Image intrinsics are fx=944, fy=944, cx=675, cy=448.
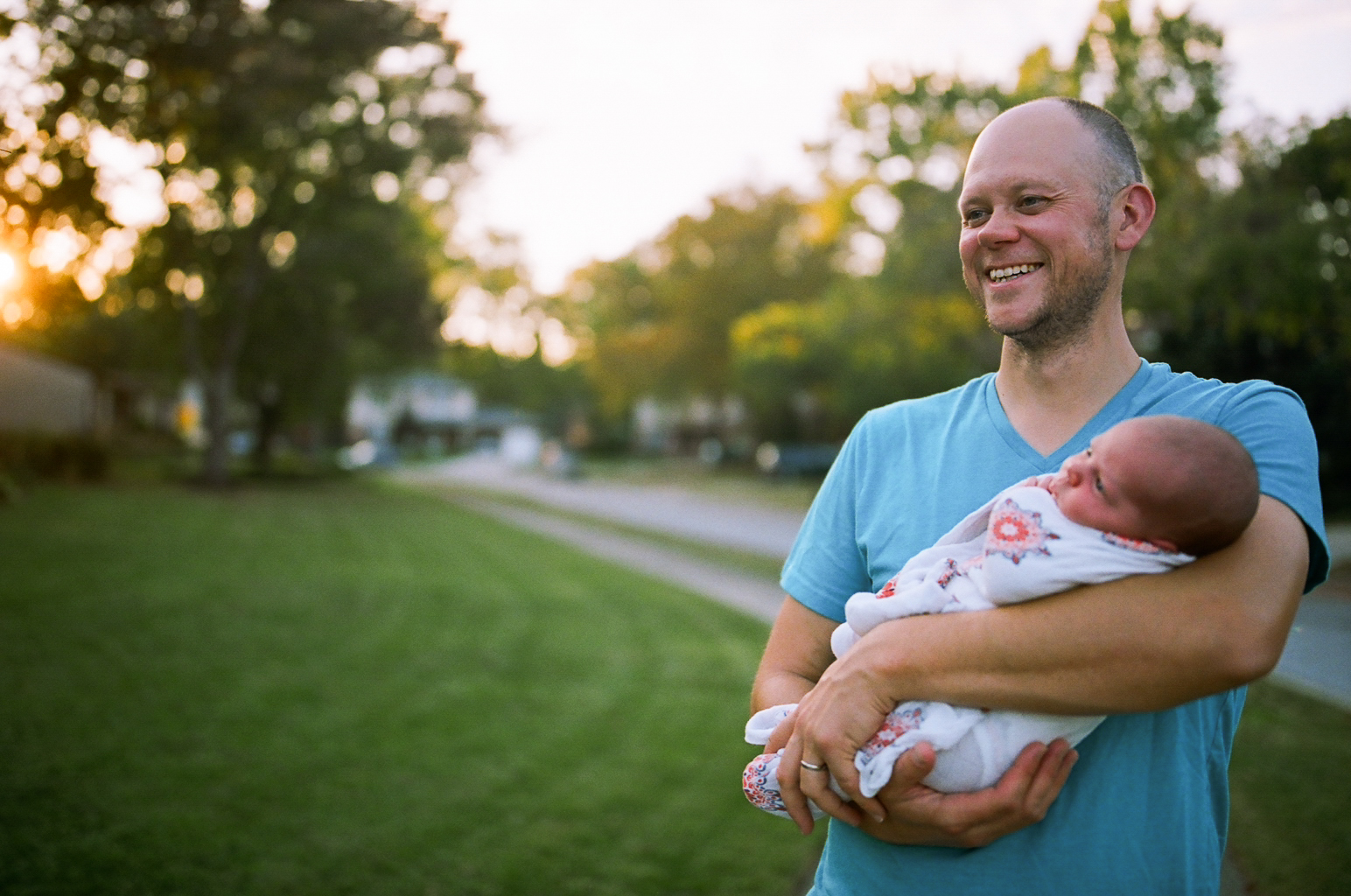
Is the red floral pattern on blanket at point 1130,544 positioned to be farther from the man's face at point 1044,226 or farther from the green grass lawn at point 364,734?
the green grass lawn at point 364,734

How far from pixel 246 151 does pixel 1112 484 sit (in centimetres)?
2094

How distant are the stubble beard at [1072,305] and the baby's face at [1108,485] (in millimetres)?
233

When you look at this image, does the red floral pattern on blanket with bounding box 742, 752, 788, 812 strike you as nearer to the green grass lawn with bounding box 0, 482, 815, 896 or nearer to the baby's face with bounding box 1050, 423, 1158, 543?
the baby's face with bounding box 1050, 423, 1158, 543

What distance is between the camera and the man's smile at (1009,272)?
5.38 feet

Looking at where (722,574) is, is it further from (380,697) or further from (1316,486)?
(1316,486)

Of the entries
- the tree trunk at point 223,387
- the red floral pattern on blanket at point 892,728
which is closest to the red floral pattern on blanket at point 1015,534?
the red floral pattern on blanket at point 892,728

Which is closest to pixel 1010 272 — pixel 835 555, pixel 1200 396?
pixel 1200 396

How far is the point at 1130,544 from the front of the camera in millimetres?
1402

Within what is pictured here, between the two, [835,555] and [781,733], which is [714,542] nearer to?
[835,555]

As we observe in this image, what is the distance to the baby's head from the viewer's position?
1.35 m

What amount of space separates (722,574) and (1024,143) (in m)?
13.1

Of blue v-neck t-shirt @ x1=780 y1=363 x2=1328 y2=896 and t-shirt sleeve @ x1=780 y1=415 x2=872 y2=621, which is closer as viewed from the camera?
blue v-neck t-shirt @ x1=780 y1=363 x2=1328 y2=896

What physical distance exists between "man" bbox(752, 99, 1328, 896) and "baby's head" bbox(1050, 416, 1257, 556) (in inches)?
2.2

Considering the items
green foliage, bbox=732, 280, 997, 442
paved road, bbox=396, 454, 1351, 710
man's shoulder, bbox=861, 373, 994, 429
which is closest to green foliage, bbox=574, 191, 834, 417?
green foliage, bbox=732, 280, 997, 442
